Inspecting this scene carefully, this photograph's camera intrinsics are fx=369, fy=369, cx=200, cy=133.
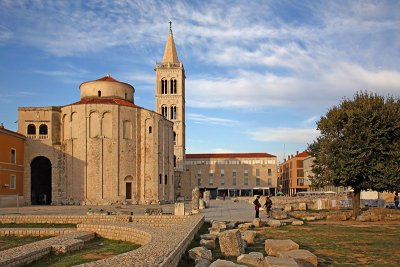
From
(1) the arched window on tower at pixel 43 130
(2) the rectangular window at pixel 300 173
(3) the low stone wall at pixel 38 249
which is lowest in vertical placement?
(2) the rectangular window at pixel 300 173

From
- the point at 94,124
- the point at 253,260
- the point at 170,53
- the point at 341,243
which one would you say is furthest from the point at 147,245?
the point at 170,53

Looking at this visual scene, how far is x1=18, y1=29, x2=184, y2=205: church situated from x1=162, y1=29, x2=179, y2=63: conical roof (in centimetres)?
3096

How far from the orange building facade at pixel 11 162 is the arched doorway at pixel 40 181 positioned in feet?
11.2

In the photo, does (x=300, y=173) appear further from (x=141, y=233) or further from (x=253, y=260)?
(x=253, y=260)

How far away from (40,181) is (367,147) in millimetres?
37941

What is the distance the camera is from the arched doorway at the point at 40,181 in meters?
42.8

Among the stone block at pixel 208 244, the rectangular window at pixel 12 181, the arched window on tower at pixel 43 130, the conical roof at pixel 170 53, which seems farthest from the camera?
the conical roof at pixel 170 53

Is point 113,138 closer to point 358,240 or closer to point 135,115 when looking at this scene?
point 135,115

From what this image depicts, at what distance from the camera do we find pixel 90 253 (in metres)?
12.0

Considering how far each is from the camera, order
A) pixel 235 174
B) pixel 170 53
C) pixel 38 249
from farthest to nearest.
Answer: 1. pixel 235 174
2. pixel 170 53
3. pixel 38 249

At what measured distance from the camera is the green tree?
2023 centimetres

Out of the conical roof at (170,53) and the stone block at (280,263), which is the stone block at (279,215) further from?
the conical roof at (170,53)

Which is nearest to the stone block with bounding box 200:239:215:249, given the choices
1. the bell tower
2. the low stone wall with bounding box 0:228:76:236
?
the low stone wall with bounding box 0:228:76:236

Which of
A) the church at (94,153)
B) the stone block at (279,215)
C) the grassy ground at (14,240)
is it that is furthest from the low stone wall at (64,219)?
the church at (94,153)
